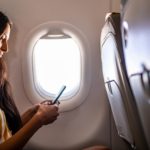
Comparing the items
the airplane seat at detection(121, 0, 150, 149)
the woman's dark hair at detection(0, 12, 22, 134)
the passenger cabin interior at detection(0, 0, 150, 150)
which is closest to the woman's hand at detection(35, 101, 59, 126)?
the woman's dark hair at detection(0, 12, 22, 134)

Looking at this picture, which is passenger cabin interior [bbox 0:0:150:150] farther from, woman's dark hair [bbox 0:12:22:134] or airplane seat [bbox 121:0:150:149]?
airplane seat [bbox 121:0:150:149]

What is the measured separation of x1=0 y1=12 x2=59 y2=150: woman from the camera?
129cm

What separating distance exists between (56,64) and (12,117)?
457 mm

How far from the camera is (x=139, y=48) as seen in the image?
2.46 ft

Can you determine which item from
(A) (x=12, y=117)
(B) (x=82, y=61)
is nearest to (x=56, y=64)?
(B) (x=82, y=61)

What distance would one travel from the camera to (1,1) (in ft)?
5.70

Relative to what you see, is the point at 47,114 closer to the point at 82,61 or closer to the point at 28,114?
the point at 28,114

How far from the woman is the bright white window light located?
0.21 meters

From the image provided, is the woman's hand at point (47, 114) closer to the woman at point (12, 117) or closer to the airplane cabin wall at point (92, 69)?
the woman at point (12, 117)

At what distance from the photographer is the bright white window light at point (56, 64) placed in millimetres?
1793

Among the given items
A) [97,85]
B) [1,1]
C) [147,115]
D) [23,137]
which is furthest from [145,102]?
[1,1]

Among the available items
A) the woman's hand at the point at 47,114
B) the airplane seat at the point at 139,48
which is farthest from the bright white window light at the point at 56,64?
the airplane seat at the point at 139,48

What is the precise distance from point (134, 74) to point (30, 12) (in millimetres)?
1043

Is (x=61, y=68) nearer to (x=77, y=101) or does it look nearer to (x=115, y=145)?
(x=77, y=101)
